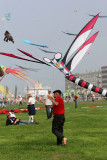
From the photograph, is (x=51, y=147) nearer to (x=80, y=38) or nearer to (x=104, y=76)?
(x=80, y=38)

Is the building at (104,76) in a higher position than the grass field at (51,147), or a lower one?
higher

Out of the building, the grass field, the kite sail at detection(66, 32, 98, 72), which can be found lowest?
the grass field

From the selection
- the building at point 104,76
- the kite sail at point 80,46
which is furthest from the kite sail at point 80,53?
the building at point 104,76

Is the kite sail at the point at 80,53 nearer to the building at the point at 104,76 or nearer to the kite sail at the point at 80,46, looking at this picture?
the kite sail at the point at 80,46

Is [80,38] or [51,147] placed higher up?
[80,38]

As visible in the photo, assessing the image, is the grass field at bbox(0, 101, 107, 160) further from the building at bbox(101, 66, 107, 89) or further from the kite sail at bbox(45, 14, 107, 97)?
the building at bbox(101, 66, 107, 89)

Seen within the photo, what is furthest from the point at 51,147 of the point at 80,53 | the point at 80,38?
the point at 80,38

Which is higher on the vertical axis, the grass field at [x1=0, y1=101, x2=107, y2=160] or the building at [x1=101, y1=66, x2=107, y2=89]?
the building at [x1=101, y1=66, x2=107, y2=89]

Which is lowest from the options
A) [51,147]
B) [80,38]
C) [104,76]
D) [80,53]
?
[51,147]

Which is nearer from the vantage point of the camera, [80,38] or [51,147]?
[51,147]

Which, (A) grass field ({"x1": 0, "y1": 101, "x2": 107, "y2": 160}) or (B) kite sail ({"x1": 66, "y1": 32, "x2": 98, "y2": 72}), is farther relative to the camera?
(B) kite sail ({"x1": 66, "y1": 32, "x2": 98, "y2": 72})

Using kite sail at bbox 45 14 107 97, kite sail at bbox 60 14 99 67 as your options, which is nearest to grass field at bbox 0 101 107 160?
kite sail at bbox 45 14 107 97

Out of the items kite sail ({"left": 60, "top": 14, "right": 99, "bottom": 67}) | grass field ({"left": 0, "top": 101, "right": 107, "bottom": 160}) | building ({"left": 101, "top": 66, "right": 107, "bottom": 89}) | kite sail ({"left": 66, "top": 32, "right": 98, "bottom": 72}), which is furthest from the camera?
building ({"left": 101, "top": 66, "right": 107, "bottom": 89})

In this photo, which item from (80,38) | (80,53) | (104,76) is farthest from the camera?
(104,76)
